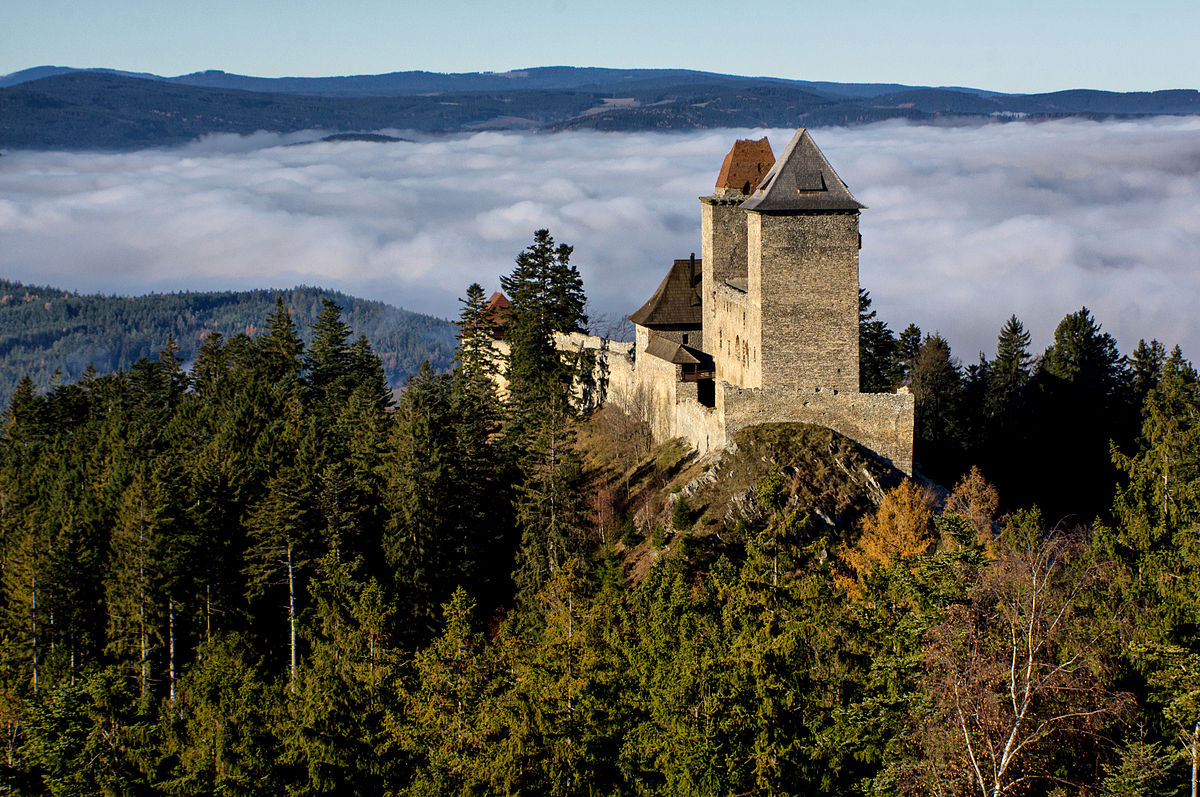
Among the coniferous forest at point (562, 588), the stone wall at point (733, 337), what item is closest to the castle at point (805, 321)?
the stone wall at point (733, 337)

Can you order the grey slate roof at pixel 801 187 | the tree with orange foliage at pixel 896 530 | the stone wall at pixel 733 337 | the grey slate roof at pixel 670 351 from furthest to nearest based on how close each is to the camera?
the grey slate roof at pixel 670 351, the stone wall at pixel 733 337, the grey slate roof at pixel 801 187, the tree with orange foliage at pixel 896 530

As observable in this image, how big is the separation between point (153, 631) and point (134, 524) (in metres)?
3.37

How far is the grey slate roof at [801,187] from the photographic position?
142ft

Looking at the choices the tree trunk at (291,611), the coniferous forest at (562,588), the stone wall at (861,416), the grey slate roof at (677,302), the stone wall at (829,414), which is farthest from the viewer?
the grey slate roof at (677,302)

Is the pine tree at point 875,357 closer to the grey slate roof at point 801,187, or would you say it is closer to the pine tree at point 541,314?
the pine tree at point 541,314

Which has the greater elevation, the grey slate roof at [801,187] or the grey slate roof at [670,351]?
the grey slate roof at [801,187]

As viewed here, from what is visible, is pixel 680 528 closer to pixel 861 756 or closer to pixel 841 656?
pixel 841 656

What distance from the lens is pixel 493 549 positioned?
45188 millimetres

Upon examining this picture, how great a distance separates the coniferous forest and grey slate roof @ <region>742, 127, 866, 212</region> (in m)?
7.92

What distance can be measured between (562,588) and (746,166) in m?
28.3

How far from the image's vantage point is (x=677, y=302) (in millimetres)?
53719

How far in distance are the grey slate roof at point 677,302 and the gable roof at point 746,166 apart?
162 inches

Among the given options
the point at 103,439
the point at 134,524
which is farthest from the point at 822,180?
the point at 103,439

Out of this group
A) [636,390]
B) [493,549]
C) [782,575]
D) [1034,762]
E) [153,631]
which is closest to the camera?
[1034,762]
